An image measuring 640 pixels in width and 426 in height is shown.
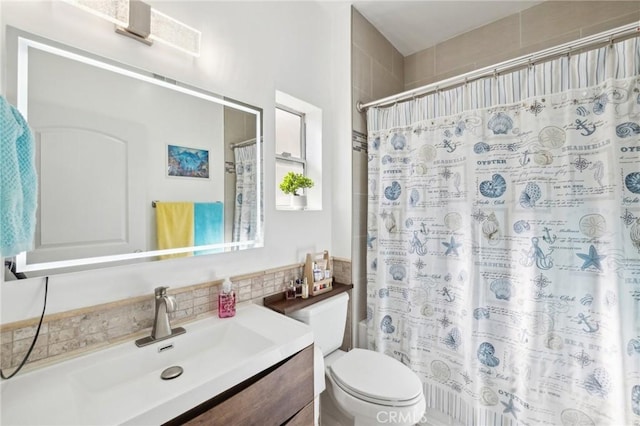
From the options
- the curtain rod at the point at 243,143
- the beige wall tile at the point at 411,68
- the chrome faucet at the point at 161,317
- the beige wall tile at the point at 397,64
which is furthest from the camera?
the beige wall tile at the point at 411,68

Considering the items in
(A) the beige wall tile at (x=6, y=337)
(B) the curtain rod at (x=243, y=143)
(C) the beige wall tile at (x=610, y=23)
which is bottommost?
(A) the beige wall tile at (x=6, y=337)

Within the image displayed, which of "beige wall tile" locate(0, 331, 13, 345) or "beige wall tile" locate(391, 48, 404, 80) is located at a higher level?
"beige wall tile" locate(391, 48, 404, 80)

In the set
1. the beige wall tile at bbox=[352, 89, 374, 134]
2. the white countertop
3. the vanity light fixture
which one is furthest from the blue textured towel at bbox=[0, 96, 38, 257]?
the beige wall tile at bbox=[352, 89, 374, 134]

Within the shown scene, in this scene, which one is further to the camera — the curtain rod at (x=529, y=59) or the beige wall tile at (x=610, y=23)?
the beige wall tile at (x=610, y=23)

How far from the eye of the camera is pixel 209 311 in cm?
122

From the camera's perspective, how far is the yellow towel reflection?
1.12 meters

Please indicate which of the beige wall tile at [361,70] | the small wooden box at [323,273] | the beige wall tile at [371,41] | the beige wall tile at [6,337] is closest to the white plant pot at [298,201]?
the small wooden box at [323,273]

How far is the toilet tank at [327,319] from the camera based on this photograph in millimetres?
1423

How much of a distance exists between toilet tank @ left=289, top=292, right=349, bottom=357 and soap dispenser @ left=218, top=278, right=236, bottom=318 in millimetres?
328

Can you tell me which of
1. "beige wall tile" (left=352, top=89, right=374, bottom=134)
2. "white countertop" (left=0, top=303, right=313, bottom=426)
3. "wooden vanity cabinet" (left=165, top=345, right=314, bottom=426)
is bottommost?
"wooden vanity cabinet" (left=165, top=345, right=314, bottom=426)

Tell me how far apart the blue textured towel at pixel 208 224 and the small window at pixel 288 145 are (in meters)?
0.46

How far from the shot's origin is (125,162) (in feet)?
3.36

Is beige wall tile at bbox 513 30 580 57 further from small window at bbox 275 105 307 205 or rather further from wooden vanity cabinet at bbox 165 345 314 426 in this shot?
wooden vanity cabinet at bbox 165 345 314 426

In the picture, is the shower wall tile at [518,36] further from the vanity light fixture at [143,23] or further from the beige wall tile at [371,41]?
the vanity light fixture at [143,23]
